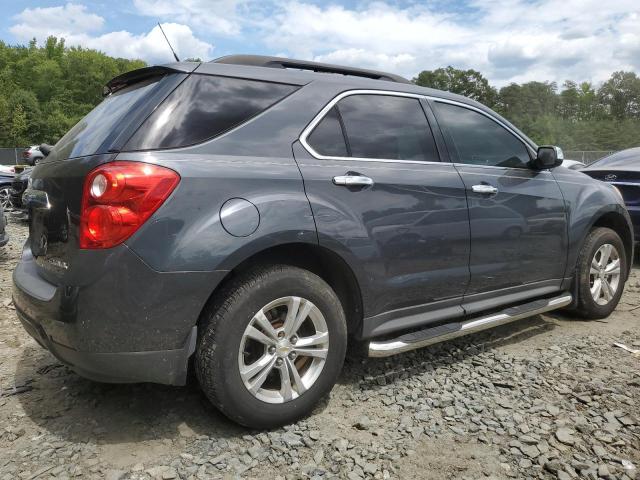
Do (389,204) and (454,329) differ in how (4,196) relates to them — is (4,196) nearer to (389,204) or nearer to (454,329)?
(389,204)

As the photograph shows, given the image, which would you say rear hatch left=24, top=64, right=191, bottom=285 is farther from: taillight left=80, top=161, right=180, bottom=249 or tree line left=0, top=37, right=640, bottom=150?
tree line left=0, top=37, right=640, bottom=150

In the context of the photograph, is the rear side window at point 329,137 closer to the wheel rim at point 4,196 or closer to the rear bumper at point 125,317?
the rear bumper at point 125,317

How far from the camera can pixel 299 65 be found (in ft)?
10.4

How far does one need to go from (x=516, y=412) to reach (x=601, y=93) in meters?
87.7

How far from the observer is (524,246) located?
3.72m

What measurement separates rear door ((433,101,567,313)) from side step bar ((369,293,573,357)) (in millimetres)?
91

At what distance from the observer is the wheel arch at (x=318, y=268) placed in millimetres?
2549

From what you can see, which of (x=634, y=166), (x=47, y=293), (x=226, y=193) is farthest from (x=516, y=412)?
(x=634, y=166)

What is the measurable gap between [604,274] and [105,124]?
13.2 ft

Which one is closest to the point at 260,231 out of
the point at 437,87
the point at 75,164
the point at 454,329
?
the point at 75,164

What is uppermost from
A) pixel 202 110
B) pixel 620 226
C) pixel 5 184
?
pixel 202 110

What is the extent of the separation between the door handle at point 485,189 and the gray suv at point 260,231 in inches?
0.5

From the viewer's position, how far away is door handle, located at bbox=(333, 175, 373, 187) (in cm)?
279

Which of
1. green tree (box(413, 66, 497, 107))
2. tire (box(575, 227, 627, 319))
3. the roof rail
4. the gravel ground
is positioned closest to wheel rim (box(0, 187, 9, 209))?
the gravel ground
